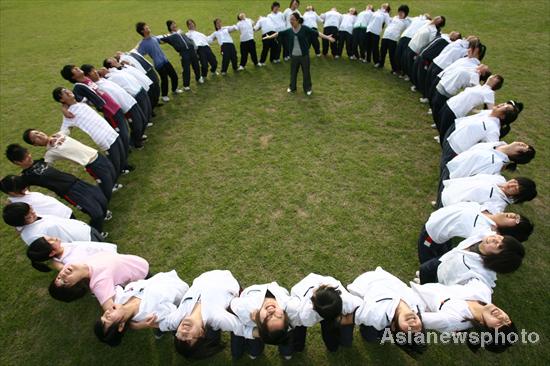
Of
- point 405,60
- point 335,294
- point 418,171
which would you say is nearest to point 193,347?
point 335,294

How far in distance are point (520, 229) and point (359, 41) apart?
7465 mm

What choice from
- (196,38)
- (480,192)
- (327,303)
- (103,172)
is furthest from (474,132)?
(196,38)

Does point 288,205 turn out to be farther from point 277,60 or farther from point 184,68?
point 277,60

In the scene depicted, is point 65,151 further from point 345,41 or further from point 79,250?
point 345,41

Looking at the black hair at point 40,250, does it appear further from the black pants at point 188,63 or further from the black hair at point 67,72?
the black pants at point 188,63

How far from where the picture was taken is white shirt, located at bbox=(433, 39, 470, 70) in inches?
268

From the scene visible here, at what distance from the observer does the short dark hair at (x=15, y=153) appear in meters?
4.28

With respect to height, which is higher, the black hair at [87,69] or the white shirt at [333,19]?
the white shirt at [333,19]

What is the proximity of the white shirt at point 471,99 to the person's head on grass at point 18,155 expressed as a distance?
6466mm

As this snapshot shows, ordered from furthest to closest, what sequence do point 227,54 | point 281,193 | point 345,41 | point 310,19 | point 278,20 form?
point 345,41 → point 278,20 → point 310,19 → point 227,54 → point 281,193

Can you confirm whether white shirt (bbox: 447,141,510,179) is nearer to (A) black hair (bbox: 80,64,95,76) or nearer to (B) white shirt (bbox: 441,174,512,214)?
(B) white shirt (bbox: 441,174,512,214)

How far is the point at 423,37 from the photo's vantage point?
774cm

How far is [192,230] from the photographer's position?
5.25m

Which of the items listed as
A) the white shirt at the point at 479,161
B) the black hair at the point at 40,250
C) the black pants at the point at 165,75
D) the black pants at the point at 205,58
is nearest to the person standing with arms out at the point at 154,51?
the black pants at the point at 165,75
